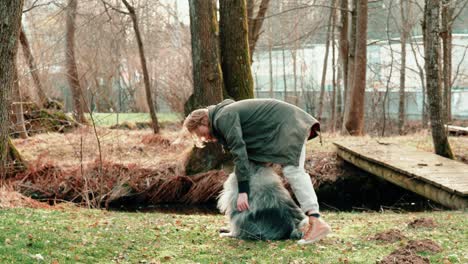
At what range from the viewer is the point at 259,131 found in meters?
6.54

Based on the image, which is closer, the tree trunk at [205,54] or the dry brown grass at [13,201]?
the dry brown grass at [13,201]

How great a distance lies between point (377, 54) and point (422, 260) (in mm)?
30772

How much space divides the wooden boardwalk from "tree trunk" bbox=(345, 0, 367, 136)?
12.6 feet

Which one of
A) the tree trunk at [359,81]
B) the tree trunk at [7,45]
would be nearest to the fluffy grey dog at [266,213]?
the tree trunk at [7,45]

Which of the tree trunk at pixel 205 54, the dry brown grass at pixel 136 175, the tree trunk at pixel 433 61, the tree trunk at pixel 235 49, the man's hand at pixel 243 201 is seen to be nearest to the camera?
the man's hand at pixel 243 201

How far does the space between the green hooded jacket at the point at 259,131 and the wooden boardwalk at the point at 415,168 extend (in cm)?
348

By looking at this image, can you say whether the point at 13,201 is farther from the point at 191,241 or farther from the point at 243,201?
the point at 243,201

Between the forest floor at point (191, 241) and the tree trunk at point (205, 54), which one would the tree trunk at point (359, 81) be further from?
the forest floor at point (191, 241)

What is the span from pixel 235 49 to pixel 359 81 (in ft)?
18.6

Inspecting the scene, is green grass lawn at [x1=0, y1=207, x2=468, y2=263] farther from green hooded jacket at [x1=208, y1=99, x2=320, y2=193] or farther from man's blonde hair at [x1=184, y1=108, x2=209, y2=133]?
man's blonde hair at [x1=184, y1=108, x2=209, y2=133]

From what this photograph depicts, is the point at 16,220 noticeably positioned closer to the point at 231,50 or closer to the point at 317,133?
the point at 317,133

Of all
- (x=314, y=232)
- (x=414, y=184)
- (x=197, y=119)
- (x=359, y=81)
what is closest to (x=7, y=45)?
(x=197, y=119)

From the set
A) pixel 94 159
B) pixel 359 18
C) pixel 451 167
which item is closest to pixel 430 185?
pixel 451 167

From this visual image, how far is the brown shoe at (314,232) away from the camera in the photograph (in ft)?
20.7
